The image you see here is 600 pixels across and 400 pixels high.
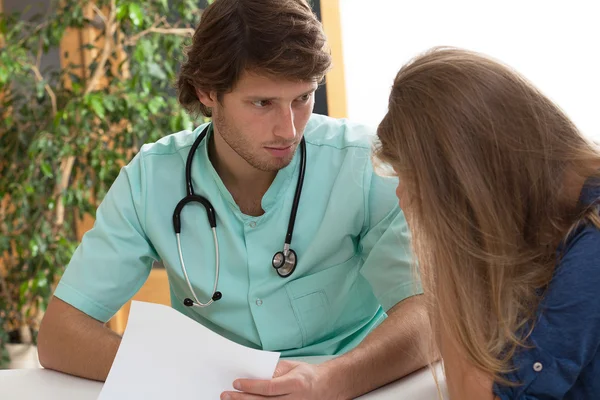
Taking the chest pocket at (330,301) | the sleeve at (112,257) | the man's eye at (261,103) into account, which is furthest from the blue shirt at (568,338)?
the sleeve at (112,257)

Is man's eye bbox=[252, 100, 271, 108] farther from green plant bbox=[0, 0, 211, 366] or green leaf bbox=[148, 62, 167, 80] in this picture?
green leaf bbox=[148, 62, 167, 80]

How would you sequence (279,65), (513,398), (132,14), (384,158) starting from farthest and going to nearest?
(132,14) < (279,65) < (384,158) < (513,398)

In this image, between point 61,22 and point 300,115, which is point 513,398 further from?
point 61,22

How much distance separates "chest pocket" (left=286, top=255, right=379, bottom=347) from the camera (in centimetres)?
147

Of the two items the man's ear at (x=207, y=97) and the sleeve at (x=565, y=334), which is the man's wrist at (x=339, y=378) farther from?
the man's ear at (x=207, y=97)

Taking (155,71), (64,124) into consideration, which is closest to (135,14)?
(155,71)

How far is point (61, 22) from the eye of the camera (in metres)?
2.80

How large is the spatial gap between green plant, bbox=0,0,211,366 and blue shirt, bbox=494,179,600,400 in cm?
197

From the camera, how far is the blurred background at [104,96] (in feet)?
8.66

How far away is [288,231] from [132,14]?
1.52 metres

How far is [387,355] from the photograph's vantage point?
1240mm

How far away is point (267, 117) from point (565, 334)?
2.50ft

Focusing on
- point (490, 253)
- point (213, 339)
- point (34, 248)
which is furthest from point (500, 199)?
point (34, 248)

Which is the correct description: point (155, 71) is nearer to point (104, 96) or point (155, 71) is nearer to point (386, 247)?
point (104, 96)
